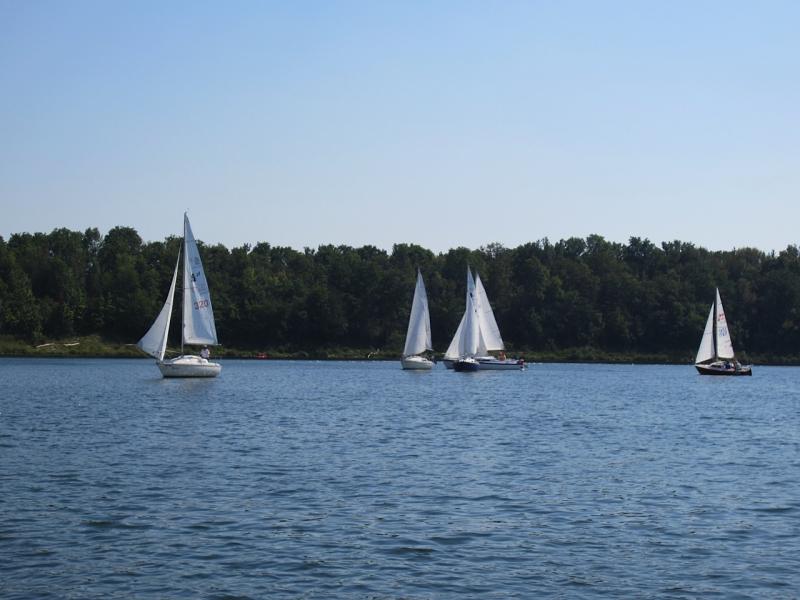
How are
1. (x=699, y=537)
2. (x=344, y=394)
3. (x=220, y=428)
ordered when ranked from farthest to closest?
(x=344, y=394)
(x=220, y=428)
(x=699, y=537)

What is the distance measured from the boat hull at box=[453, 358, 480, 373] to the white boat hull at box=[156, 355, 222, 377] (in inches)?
1259

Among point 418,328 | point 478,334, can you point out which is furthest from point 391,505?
point 418,328

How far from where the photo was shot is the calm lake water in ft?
63.4

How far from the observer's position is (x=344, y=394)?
72.4m

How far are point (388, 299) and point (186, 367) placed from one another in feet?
306

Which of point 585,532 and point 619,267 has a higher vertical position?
point 619,267

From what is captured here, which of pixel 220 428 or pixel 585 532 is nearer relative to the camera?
pixel 585 532

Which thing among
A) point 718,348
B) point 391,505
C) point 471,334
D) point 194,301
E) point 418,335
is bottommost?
point 391,505

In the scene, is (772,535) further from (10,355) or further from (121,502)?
(10,355)

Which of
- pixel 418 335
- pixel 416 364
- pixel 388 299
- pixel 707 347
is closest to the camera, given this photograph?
pixel 416 364

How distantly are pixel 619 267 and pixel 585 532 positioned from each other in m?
164

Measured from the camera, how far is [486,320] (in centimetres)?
10875

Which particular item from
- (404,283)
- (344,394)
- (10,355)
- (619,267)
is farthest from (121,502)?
(619,267)

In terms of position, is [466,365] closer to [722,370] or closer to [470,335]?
[470,335]
